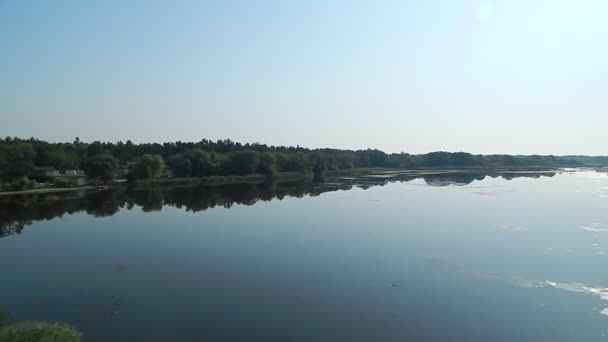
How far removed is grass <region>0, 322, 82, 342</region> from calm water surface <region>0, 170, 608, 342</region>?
341 millimetres

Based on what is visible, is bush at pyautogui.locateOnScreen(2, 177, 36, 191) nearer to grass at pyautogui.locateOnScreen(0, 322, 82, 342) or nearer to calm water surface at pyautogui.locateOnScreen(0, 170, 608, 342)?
calm water surface at pyautogui.locateOnScreen(0, 170, 608, 342)

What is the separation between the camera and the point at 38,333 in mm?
8383

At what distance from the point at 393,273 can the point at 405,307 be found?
9.27 feet

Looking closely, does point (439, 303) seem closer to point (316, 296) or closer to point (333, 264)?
point (316, 296)

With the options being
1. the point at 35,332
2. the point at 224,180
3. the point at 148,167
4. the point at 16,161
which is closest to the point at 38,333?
the point at 35,332

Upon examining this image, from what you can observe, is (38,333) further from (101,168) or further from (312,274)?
(101,168)

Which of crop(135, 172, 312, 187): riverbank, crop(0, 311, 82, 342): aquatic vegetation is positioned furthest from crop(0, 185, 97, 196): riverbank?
crop(0, 311, 82, 342): aquatic vegetation

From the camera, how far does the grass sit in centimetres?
806

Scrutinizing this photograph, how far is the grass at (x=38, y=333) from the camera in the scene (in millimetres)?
8062

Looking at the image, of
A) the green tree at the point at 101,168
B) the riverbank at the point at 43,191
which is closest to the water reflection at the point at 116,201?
the riverbank at the point at 43,191

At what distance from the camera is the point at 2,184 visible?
114 feet

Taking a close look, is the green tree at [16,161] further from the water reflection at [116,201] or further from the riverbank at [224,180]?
the riverbank at [224,180]

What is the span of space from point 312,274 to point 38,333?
23.9ft

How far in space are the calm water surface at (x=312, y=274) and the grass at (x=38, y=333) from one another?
1.12ft
